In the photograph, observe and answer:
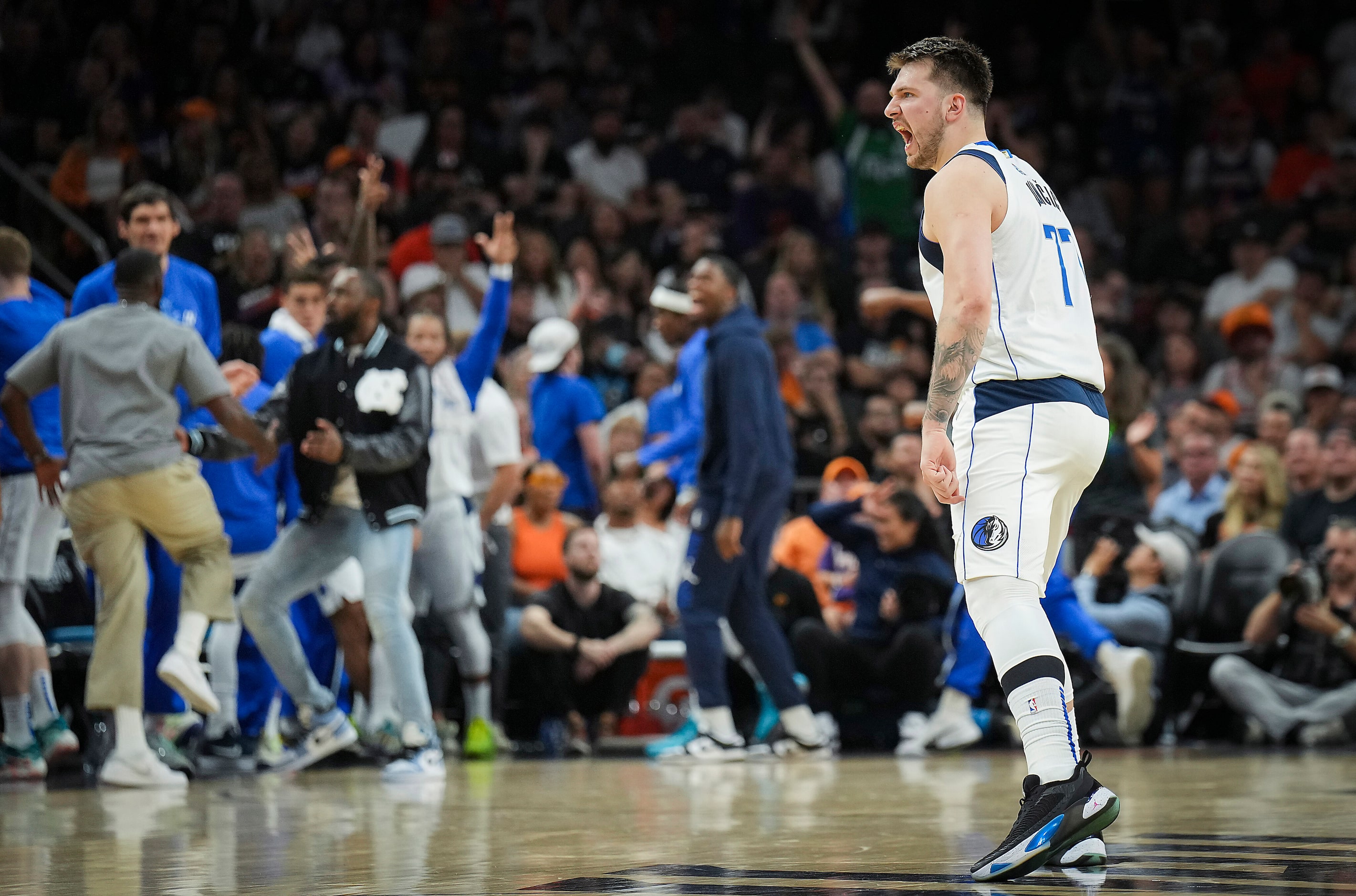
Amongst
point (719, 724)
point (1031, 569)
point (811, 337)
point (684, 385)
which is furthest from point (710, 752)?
point (811, 337)

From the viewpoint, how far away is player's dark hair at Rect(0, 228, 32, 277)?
7.99 metres

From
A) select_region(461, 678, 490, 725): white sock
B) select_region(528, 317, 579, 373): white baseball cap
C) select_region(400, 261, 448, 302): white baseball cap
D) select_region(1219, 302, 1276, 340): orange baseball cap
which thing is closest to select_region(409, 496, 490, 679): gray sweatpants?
select_region(461, 678, 490, 725): white sock

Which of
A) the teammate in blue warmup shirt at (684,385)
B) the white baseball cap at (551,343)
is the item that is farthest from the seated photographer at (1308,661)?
the white baseball cap at (551,343)

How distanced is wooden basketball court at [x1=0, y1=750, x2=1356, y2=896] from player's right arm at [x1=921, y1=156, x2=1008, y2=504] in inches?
38.7

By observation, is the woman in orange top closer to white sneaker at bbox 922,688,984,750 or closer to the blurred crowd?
the blurred crowd

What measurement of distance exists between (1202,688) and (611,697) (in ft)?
11.5

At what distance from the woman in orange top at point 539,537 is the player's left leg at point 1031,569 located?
6.37 m

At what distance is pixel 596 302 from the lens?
43.0 ft

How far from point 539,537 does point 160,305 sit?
11.2ft

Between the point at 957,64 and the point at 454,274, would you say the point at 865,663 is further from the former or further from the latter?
the point at 957,64

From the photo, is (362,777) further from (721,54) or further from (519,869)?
(721,54)

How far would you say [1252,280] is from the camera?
1459cm

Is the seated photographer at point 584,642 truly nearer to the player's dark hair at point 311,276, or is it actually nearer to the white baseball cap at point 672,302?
the white baseball cap at point 672,302

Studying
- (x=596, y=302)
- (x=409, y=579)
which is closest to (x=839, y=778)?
(x=409, y=579)
